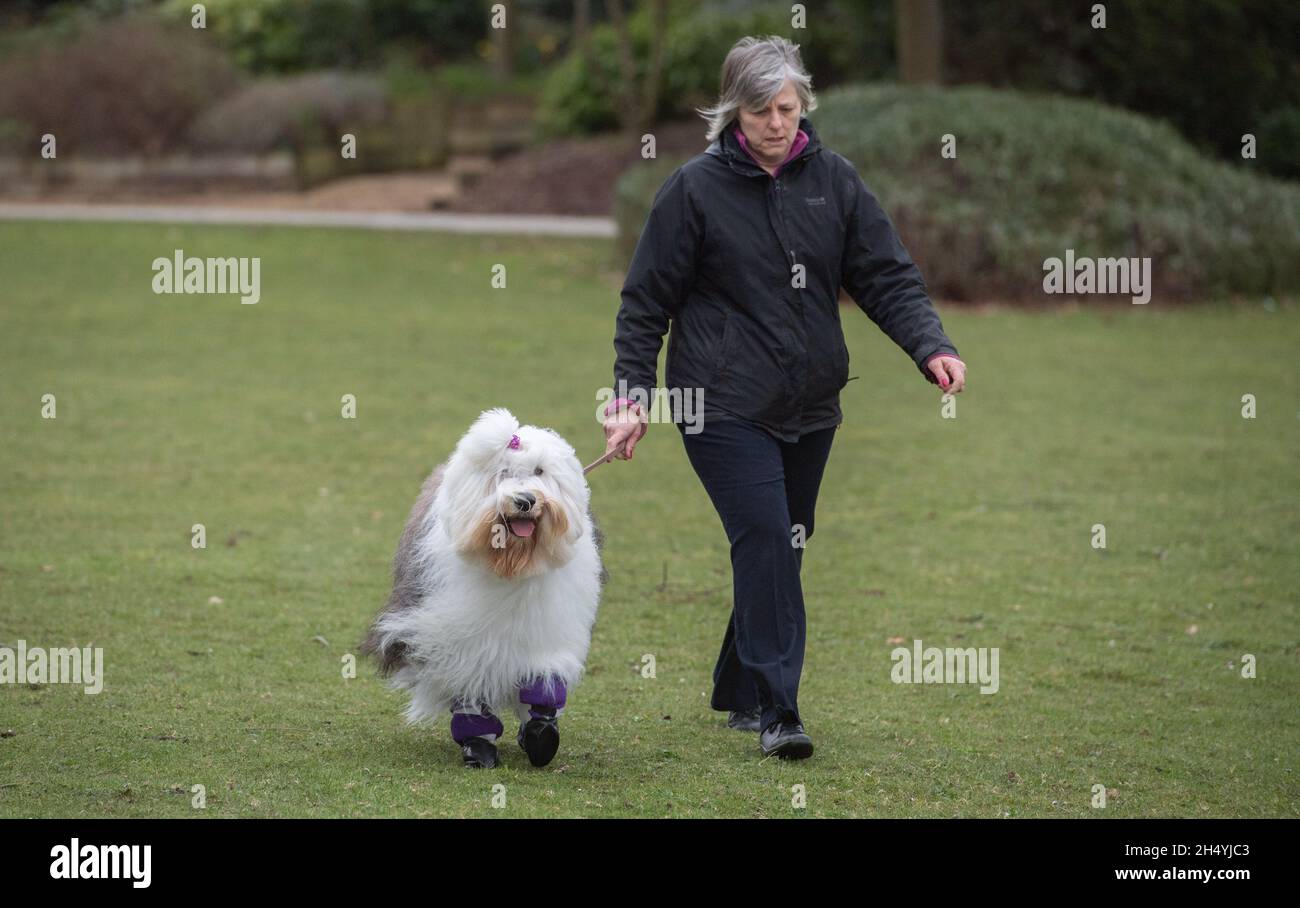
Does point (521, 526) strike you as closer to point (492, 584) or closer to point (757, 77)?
point (492, 584)

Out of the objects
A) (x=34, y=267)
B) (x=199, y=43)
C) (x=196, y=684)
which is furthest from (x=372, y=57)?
(x=196, y=684)

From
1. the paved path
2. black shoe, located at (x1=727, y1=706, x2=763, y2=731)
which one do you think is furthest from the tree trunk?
black shoe, located at (x1=727, y1=706, x2=763, y2=731)

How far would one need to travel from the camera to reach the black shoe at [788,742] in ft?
20.0

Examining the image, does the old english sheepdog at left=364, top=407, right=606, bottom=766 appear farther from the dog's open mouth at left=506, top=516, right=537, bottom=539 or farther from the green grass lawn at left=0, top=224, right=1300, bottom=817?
the green grass lawn at left=0, top=224, right=1300, bottom=817

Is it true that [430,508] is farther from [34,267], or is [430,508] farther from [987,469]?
[34,267]

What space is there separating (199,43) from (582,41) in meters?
6.95

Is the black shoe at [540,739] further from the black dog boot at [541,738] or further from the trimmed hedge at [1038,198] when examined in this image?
the trimmed hedge at [1038,198]

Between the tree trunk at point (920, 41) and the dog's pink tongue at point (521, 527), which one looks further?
the tree trunk at point (920, 41)

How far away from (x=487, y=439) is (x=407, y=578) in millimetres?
830

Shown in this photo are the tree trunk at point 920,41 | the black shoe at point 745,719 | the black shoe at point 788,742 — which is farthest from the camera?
the tree trunk at point 920,41

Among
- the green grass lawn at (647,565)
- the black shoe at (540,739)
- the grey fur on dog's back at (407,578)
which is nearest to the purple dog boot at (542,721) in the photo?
the black shoe at (540,739)

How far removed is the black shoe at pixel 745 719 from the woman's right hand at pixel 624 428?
4.16ft

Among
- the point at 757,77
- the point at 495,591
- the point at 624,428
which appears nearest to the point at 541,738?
the point at 495,591
